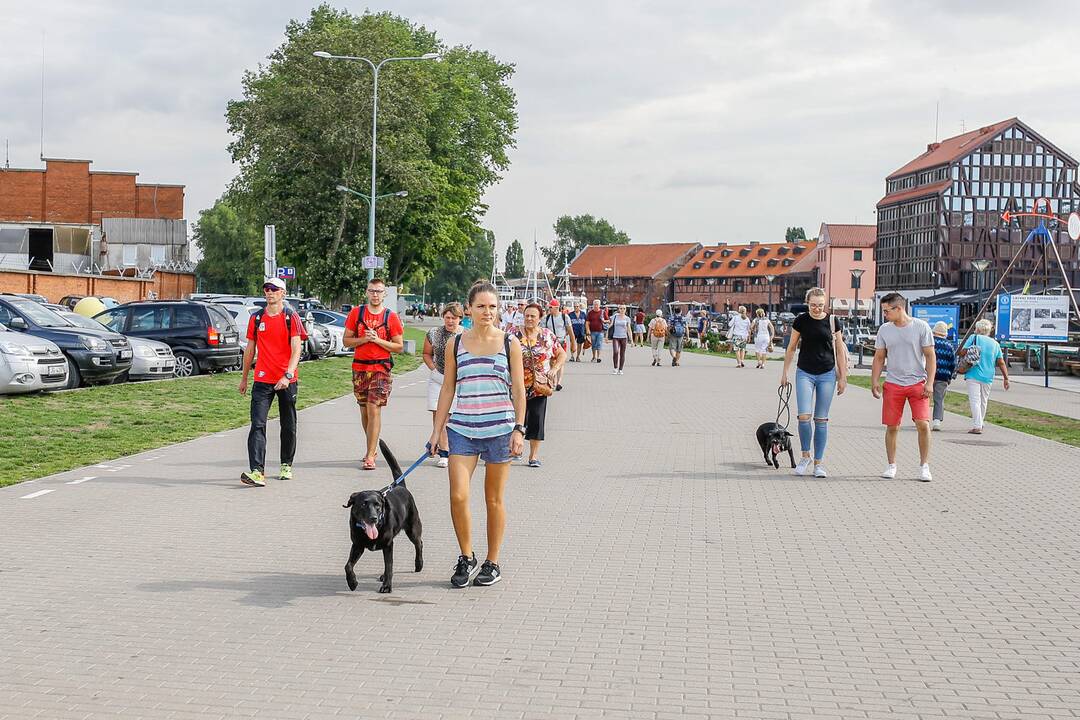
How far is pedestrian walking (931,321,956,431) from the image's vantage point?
53.5 feet

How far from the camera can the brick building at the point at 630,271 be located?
6058 inches

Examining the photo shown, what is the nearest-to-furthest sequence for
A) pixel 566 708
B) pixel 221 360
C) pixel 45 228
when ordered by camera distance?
pixel 566 708, pixel 221 360, pixel 45 228

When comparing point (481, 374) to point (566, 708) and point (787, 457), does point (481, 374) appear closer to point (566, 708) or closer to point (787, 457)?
point (566, 708)

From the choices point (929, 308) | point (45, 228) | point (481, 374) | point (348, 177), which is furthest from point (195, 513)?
point (45, 228)

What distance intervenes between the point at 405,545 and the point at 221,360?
1785 centimetres

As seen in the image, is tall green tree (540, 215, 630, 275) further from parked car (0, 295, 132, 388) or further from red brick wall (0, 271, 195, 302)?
parked car (0, 295, 132, 388)

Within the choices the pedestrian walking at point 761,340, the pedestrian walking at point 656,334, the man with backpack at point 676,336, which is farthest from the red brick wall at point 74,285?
the pedestrian walking at point 761,340

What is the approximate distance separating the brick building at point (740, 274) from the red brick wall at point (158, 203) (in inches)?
2690

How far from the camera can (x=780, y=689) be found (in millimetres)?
4887

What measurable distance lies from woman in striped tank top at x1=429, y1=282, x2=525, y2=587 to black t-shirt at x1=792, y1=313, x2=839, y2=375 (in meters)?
5.32

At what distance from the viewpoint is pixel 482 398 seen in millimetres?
6617

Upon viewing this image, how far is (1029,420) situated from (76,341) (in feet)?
49.5

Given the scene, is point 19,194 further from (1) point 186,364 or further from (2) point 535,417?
(2) point 535,417

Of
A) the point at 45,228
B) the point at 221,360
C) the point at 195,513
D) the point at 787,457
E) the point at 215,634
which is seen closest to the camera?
the point at 215,634
